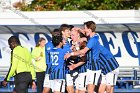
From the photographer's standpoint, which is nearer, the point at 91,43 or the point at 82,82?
the point at 91,43

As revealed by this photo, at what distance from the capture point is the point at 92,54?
1423cm

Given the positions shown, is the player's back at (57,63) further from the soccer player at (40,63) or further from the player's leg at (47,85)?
the soccer player at (40,63)

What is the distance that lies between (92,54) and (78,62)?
379 millimetres

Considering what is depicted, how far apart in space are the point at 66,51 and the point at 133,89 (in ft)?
19.6

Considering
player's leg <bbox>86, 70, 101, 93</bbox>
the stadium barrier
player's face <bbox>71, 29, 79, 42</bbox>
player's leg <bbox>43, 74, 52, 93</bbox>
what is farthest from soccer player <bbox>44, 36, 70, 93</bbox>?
the stadium barrier

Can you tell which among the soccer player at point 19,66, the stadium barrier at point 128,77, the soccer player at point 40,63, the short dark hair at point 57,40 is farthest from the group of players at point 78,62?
the stadium barrier at point 128,77

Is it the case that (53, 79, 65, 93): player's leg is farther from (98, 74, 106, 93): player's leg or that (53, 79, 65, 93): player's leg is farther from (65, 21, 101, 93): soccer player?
(98, 74, 106, 93): player's leg

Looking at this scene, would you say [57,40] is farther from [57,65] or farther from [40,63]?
[40,63]

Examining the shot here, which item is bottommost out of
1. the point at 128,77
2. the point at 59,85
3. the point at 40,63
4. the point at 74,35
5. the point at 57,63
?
the point at 59,85

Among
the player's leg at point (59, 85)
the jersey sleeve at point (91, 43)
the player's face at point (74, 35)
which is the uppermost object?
the player's face at point (74, 35)

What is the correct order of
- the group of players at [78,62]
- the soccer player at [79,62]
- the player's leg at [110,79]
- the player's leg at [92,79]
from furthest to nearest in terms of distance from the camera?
the player's leg at [110,79]
the player's leg at [92,79]
the soccer player at [79,62]
the group of players at [78,62]

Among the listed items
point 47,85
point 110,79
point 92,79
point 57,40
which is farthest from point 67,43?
point 110,79

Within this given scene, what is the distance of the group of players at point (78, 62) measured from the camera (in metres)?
13.9

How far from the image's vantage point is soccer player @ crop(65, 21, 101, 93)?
13.9 m
